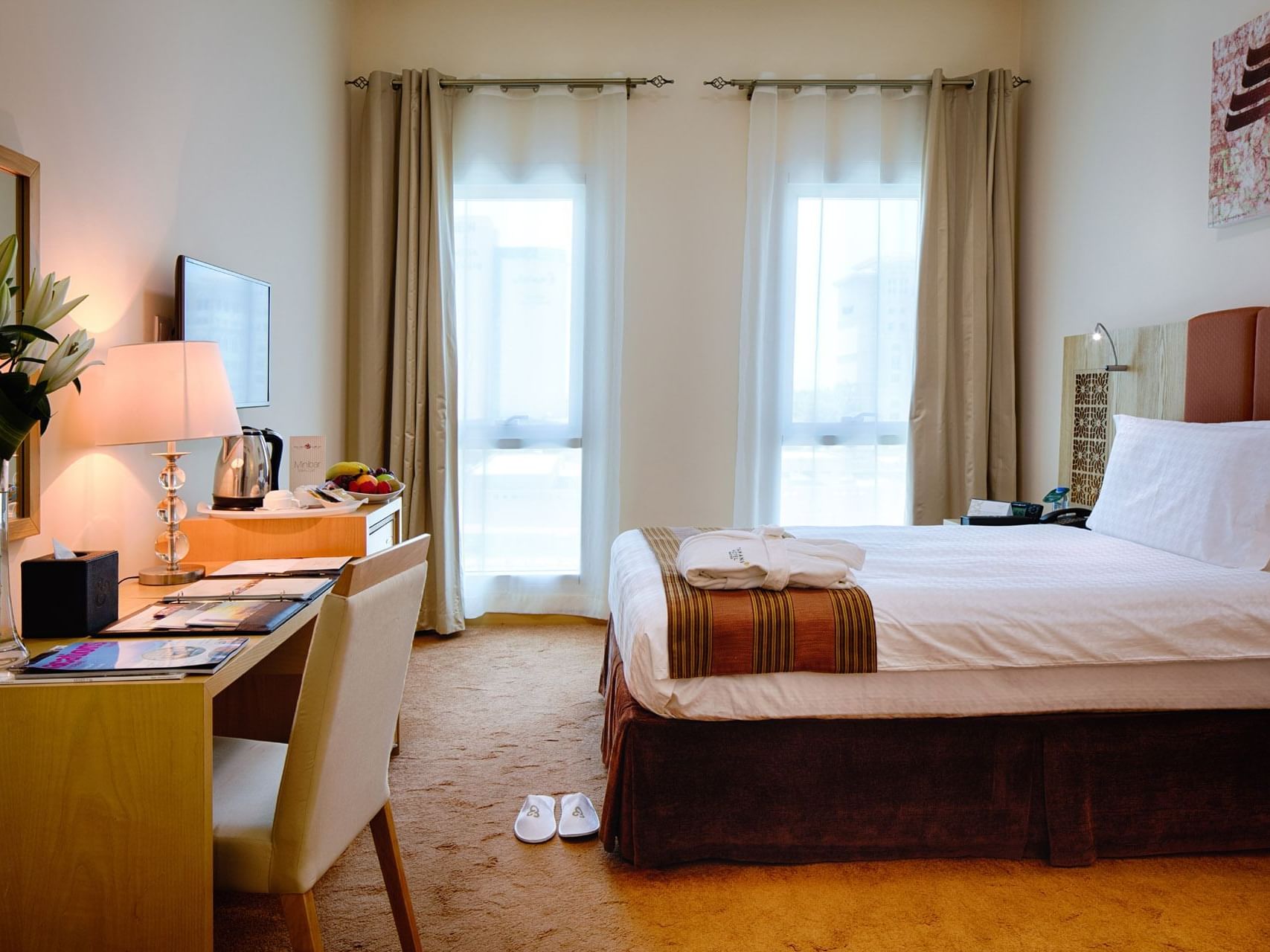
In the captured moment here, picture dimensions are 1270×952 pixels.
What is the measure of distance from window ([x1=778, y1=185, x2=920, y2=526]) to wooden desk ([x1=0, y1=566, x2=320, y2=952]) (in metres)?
3.57

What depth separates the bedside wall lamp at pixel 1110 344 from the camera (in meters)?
3.71

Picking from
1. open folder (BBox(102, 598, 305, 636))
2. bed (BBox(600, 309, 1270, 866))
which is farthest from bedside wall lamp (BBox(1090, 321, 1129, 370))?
open folder (BBox(102, 598, 305, 636))

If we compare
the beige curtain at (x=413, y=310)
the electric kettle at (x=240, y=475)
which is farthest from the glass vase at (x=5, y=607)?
the beige curtain at (x=413, y=310)

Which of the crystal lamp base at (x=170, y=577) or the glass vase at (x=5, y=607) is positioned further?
the crystal lamp base at (x=170, y=577)

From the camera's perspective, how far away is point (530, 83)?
451 cm

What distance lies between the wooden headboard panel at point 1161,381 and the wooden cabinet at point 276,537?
279 centimetres

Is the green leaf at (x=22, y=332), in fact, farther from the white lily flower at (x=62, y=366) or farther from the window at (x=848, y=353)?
the window at (x=848, y=353)

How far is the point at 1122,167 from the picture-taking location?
379 cm

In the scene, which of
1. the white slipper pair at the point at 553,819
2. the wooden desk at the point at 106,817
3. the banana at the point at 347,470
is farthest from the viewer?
the banana at the point at 347,470

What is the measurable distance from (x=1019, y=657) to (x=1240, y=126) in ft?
6.87

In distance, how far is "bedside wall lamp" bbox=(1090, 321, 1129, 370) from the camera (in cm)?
371

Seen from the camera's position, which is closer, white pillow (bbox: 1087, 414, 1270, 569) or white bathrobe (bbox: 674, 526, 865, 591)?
white bathrobe (bbox: 674, 526, 865, 591)

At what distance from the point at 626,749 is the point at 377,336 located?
9.57ft

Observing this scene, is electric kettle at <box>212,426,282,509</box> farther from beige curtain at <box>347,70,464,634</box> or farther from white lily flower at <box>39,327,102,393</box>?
beige curtain at <box>347,70,464,634</box>
